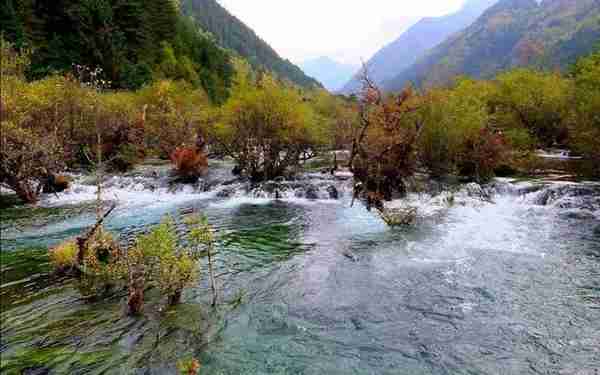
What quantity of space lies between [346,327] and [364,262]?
5369 millimetres

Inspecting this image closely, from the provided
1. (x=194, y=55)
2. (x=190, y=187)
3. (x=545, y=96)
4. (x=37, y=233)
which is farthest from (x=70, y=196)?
(x=194, y=55)

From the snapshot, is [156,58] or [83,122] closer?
[83,122]

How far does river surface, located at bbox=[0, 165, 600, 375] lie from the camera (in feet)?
31.4

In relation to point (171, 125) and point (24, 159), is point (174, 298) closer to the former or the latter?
point (24, 159)

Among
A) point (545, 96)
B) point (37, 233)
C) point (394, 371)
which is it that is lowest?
point (394, 371)

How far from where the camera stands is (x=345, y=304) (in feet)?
41.6

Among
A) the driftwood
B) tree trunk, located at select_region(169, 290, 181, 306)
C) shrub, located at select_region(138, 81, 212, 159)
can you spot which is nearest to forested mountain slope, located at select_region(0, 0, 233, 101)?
shrub, located at select_region(138, 81, 212, 159)

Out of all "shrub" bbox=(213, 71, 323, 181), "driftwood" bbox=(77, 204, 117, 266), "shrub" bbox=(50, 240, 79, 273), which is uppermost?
"shrub" bbox=(213, 71, 323, 181)

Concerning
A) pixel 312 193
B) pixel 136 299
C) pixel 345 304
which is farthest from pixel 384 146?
pixel 136 299

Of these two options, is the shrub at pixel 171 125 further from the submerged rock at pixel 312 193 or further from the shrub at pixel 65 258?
the shrub at pixel 65 258

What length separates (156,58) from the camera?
84.8 meters

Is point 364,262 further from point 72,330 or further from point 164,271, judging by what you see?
point 72,330

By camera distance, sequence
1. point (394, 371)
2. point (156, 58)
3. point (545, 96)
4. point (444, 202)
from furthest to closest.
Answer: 1. point (156, 58)
2. point (545, 96)
3. point (444, 202)
4. point (394, 371)

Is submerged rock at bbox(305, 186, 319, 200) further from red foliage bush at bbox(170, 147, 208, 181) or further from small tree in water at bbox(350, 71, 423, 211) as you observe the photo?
red foliage bush at bbox(170, 147, 208, 181)
